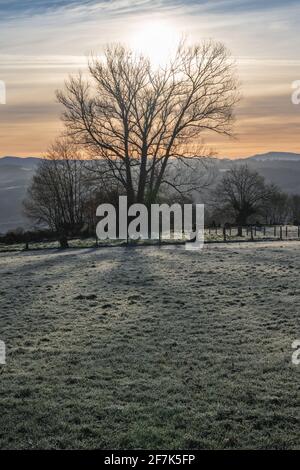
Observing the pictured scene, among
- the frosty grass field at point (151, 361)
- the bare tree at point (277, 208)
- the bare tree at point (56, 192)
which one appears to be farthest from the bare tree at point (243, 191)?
the frosty grass field at point (151, 361)

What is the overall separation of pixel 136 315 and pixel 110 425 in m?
6.98

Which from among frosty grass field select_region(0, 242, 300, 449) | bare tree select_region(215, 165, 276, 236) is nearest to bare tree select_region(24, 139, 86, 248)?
bare tree select_region(215, 165, 276, 236)

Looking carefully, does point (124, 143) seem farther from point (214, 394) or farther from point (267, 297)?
point (214, 394)

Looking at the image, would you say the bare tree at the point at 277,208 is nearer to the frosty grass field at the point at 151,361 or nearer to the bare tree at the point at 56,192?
the bare tree at the point at 56,192

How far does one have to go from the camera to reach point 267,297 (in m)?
17.6

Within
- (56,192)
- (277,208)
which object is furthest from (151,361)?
(277,208)

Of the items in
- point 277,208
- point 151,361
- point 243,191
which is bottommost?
point 151,361

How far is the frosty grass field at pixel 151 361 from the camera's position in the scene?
28.4 ft

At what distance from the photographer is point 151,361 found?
11836 mm

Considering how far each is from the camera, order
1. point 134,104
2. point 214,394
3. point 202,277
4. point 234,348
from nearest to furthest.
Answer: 1. point 214,394
2. point 234,348
3. point 202,277
4. point 134,104

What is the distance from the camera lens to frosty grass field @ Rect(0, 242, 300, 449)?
8664mm

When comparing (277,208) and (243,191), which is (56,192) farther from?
(277,208)
